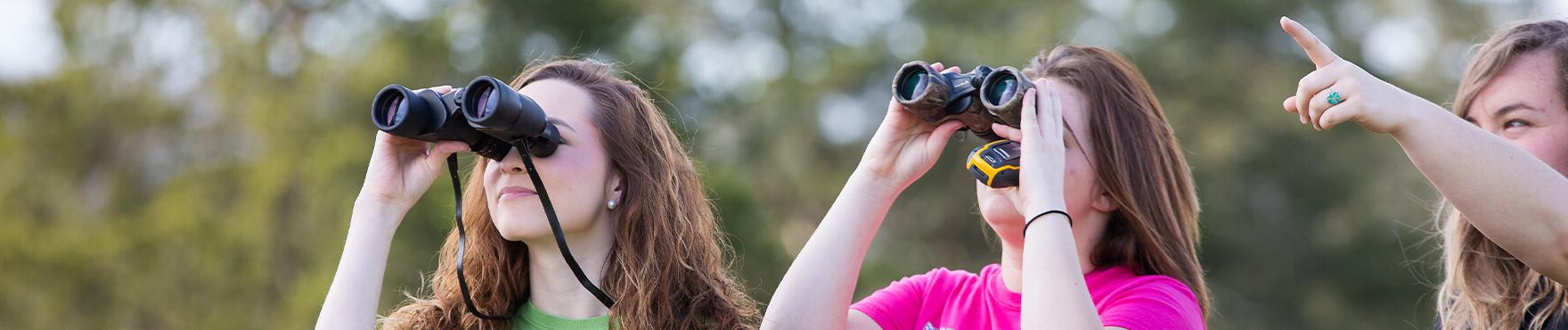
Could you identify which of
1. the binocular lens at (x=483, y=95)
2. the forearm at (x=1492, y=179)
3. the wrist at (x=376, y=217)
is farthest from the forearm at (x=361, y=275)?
the forearm at (x=1492, y=179)

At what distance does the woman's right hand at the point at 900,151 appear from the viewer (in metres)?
2.89

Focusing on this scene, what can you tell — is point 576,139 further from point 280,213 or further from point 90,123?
point 90,123

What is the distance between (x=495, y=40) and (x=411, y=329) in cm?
878

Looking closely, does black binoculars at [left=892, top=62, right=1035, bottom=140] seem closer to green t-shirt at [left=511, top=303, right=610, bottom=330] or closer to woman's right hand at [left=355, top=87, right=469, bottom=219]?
green t-shirt at [left=511, top=303, right=610, bottom=330]

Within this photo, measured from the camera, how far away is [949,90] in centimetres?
278

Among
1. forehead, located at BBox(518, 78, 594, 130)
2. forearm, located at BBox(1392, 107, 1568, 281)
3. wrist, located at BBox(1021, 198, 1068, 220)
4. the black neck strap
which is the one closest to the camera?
forearm, located at BBox(1392, 107, 1568, 281)

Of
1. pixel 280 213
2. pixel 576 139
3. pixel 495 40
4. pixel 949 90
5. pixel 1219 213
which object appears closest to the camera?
pixel 949 90

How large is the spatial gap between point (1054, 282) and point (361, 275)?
136cm

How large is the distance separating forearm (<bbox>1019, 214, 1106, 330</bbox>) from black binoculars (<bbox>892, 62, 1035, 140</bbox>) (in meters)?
0.28

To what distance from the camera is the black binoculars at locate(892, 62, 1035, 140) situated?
106 inches

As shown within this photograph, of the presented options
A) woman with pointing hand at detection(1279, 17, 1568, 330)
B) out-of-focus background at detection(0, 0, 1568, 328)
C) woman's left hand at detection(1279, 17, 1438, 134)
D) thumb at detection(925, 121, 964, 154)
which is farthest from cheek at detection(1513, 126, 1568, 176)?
out-of-focus background at detection(0, 0, 1568, 328)

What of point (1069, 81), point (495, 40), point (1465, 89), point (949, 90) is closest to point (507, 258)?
point (949, 90)

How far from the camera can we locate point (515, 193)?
2.98 m

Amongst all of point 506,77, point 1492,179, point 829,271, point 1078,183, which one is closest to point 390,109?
point 829,271
